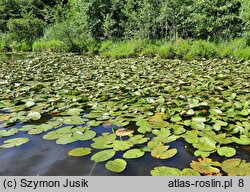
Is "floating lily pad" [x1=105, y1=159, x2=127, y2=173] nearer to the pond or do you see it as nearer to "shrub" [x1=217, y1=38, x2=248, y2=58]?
the pond

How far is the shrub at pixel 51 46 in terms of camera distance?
13.3m

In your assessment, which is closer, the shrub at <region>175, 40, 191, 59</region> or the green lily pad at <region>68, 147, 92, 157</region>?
the green lily pad at <region>68, 147, 92, 157</region>

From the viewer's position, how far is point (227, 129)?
2873mm

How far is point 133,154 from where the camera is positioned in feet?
7.91

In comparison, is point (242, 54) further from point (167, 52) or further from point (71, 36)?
point (71, 36)

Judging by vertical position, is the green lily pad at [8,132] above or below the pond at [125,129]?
above

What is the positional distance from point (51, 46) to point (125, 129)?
1198 cm

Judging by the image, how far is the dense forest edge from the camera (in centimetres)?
970

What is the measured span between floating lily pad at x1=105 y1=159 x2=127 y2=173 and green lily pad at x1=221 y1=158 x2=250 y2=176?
0.76m

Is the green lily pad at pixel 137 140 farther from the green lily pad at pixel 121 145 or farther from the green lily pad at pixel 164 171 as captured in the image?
the green lily pad at pixel 164 171

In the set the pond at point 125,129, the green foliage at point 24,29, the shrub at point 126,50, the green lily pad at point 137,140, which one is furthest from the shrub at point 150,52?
the green foliage at point 24,29

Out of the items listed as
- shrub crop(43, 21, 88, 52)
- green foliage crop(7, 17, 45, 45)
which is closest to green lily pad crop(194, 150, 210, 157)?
shrub crop(43, 21, 88, 52)

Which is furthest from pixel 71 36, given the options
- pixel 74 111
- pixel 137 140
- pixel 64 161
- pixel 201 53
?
pixel 64 161
